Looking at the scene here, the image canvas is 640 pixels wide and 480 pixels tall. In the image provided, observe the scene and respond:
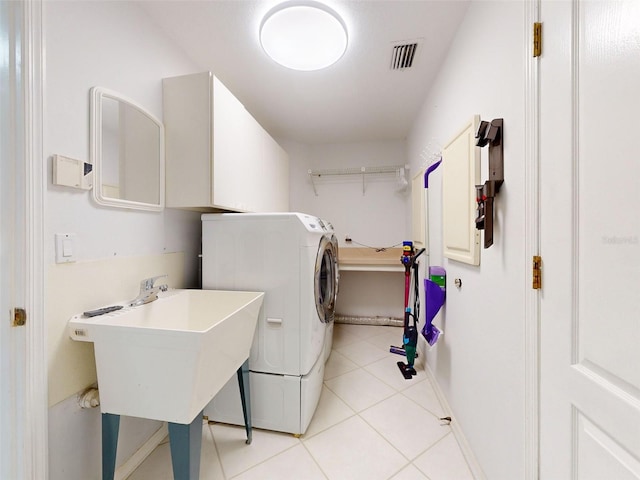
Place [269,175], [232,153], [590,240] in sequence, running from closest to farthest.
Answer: [590,240] < [232,153] < [269,175]

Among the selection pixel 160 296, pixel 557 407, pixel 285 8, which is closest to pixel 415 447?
pixel 557 407

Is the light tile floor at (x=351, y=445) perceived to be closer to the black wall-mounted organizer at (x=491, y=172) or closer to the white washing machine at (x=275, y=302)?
the white washing machine at (x=275, y=302)

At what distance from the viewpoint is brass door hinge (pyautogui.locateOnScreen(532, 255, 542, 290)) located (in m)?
0.83

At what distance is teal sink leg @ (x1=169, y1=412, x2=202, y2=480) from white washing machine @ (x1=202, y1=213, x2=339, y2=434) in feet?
1.89

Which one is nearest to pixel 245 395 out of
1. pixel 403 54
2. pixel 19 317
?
pixel 19 317

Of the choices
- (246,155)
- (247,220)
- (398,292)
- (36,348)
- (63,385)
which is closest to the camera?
(36,348)

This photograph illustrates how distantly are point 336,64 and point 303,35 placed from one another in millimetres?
385

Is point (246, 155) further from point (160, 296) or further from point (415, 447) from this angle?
point (415, 447)

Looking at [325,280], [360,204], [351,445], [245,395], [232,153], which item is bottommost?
[351,445]

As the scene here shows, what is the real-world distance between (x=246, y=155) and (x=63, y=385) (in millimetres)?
1623

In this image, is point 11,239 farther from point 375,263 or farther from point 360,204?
point 360,204

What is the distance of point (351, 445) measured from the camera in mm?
1443

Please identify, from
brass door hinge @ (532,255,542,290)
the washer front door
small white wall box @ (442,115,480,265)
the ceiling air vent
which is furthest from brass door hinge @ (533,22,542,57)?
the washer front door

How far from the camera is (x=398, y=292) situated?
11.0 ft
